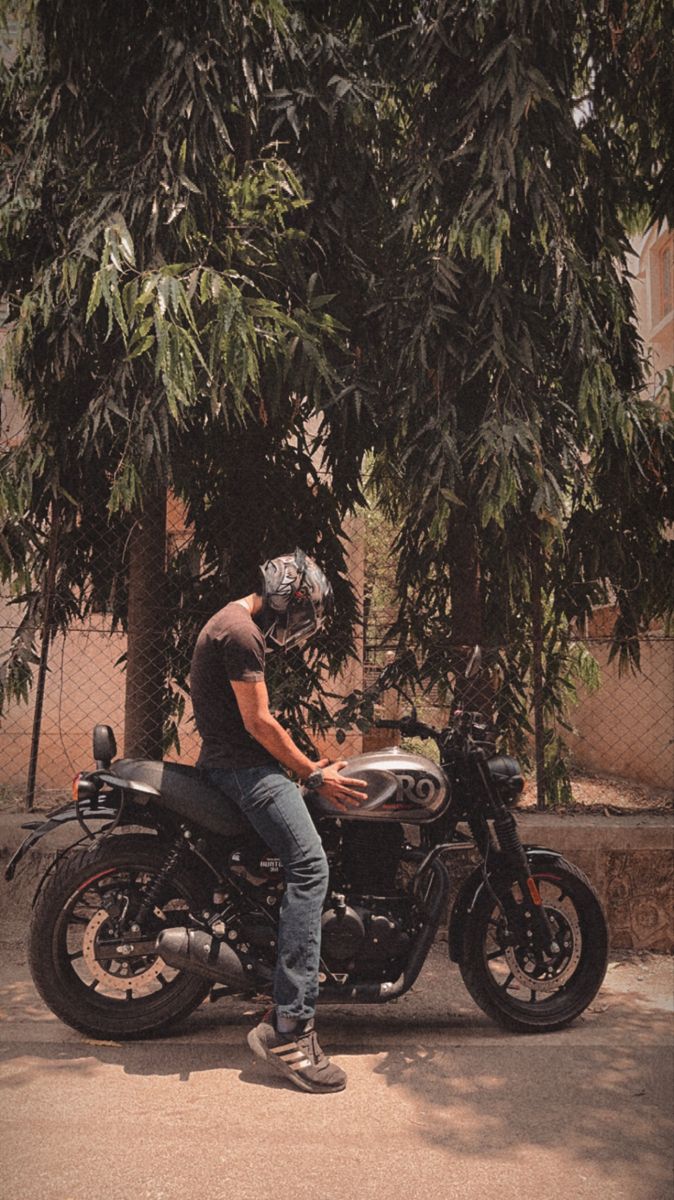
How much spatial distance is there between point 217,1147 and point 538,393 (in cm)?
356

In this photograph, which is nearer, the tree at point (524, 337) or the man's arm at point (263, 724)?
the man's arm at point (263, 724)

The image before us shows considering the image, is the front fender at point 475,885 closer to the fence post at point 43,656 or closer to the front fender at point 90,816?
the front fender at point 90,816

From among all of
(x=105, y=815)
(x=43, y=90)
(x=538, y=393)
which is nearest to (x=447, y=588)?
(x=538, y=393)

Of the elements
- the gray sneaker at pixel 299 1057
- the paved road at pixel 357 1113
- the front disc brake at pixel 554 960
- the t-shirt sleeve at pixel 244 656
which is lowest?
the paved road at pixel 357 1113

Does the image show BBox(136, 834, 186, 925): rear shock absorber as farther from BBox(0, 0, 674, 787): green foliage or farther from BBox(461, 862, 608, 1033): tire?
BBox(0, 0, 674, 787): green foliage

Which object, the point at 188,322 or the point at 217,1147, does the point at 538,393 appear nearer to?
the point at 188,322

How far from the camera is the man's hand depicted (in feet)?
13.0

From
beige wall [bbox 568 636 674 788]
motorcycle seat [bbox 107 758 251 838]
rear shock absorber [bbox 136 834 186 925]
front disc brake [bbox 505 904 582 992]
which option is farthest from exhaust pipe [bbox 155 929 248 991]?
beige wall [bbox 568 636 674 788]

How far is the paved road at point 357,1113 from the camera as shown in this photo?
9.68 ft

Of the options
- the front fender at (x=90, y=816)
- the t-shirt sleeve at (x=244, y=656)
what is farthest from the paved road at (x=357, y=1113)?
the t-shirt sleeve at (x=244, y=656)

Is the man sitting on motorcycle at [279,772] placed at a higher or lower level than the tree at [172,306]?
lower

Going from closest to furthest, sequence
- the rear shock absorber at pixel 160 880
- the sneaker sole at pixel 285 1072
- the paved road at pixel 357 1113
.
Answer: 1. the paved road at pixel 357 1113
2. the sneaker sole at pixel 285 1072
3. the rear shock absorber at pixel 160 880

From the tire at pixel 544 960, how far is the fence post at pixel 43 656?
2.58m

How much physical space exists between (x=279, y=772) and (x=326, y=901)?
53cm
